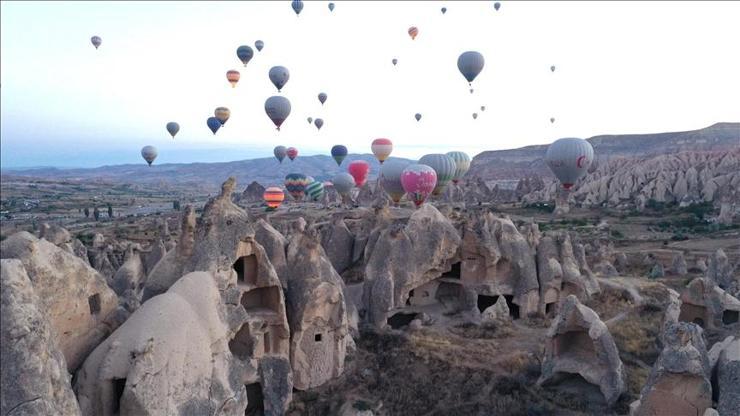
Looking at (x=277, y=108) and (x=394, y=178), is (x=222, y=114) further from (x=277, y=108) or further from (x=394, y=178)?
(x=394, y=178)

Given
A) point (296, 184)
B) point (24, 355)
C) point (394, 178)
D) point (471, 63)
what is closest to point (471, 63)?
point (471, 63)

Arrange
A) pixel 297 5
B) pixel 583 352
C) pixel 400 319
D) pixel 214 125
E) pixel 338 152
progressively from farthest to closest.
Answer: pixel 338 152
pixel 214 125
pixel 297 5
pixel 400 319
pixel 583 352

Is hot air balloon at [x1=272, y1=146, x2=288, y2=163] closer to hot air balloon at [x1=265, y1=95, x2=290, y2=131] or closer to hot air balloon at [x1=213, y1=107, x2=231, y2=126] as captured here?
hot air balloon at [x1=213, y1=107, x2=231, y2=126]

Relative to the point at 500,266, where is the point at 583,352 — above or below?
below

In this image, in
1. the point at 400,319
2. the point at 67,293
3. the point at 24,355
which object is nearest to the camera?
the point at 24,355

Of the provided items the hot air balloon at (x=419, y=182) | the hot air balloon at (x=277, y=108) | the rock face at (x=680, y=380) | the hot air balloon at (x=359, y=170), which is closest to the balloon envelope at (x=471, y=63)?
the hot air balloon at (x=419, y=182)

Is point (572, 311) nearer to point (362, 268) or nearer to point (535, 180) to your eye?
point (362, 268)
